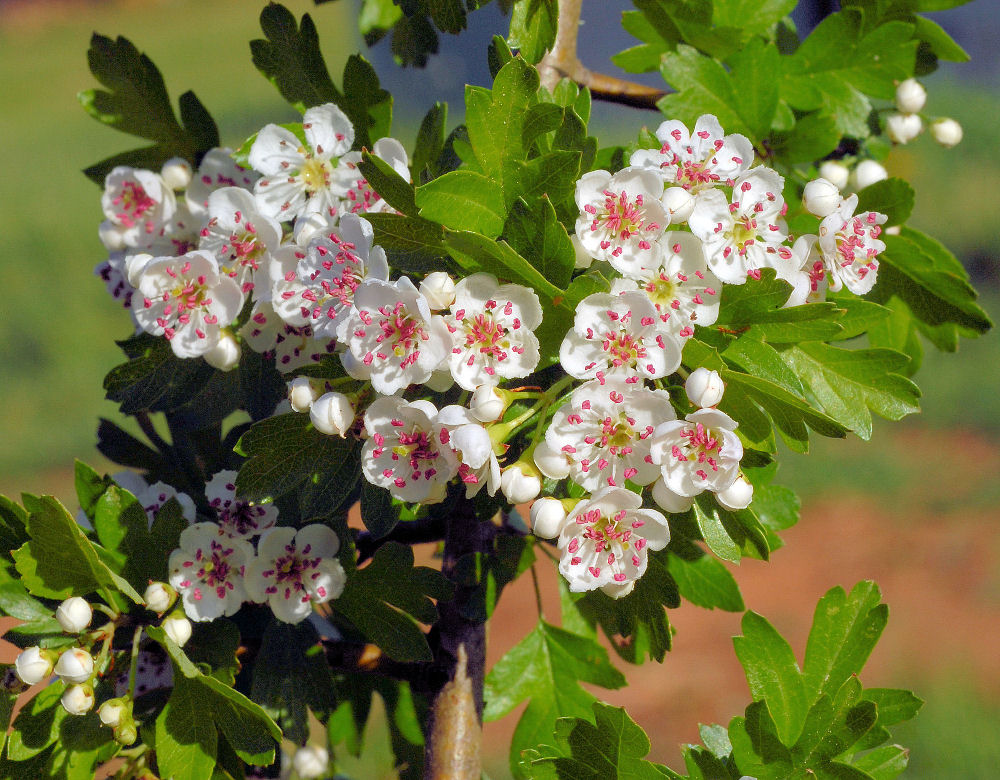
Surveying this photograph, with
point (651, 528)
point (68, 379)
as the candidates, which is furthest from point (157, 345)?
point (68, 379)

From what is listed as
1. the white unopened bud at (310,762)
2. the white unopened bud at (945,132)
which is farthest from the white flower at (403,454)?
the white unopened bud at (945,132)

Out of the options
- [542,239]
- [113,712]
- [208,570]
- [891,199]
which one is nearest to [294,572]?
[208,570]

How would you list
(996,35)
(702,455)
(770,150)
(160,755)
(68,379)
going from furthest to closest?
(996,35)
(68,379)
(770,150)
(160,755)
(702,455)

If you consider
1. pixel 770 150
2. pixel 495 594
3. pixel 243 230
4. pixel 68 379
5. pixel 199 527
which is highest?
pixel 243 230

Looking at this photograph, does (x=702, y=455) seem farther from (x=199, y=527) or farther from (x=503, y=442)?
(x=199, y=527)

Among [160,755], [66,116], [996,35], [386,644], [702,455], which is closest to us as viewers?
[702,455]

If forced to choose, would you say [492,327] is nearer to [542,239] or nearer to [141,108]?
[542,239]

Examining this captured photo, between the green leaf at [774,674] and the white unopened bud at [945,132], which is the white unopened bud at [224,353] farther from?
the white unopened bud at [945,132]
